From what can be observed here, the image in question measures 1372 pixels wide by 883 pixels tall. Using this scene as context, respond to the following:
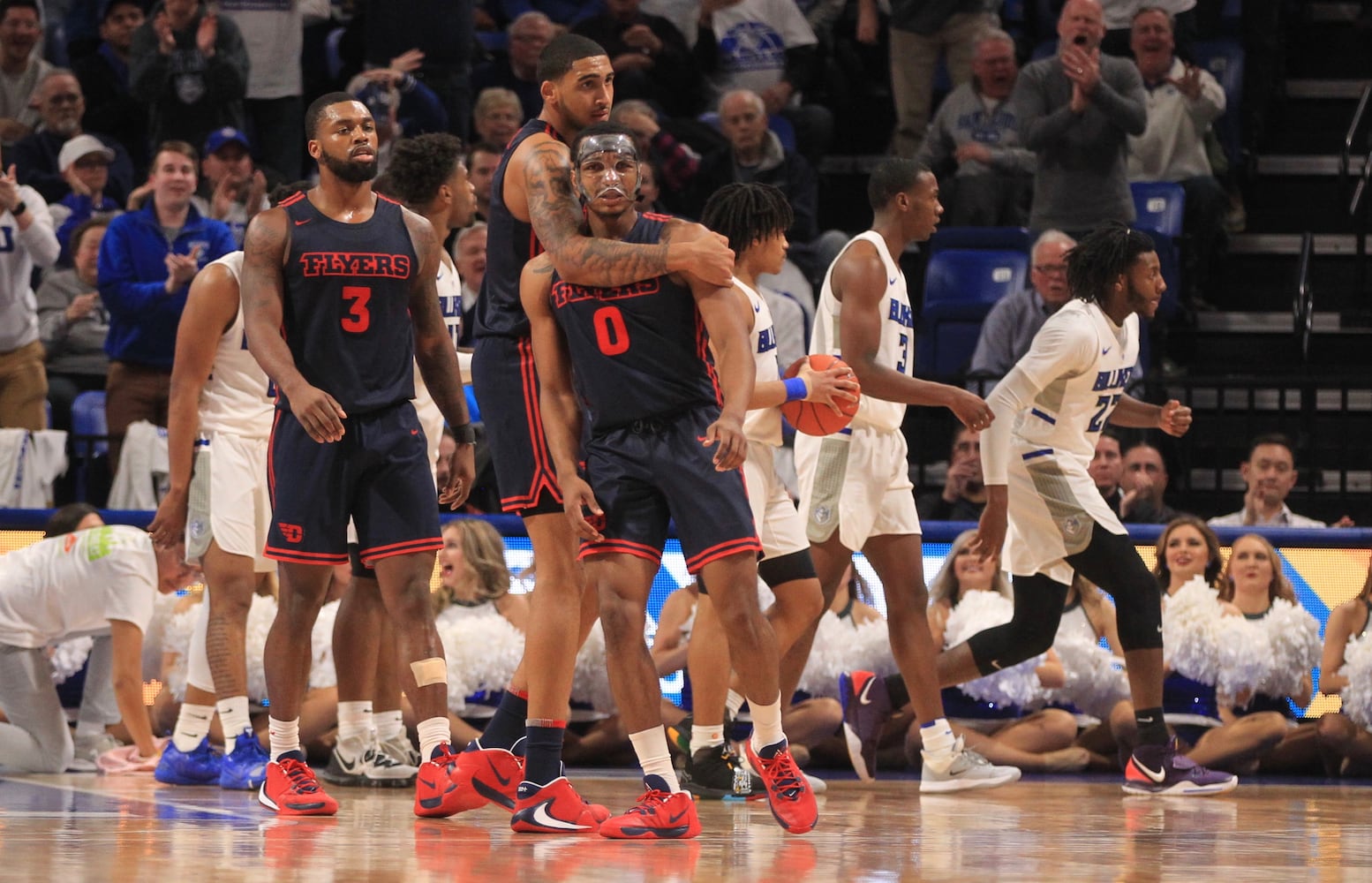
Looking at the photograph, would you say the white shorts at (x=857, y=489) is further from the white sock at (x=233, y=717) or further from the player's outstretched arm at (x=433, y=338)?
the white sock at (x=233, y=717)

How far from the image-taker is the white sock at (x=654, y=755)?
5215mm

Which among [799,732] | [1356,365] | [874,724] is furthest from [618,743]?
[1356,365]

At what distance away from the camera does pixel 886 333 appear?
7.05m

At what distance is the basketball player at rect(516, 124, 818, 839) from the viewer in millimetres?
5207

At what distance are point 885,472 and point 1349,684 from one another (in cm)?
257

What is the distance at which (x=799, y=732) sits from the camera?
8.31 m

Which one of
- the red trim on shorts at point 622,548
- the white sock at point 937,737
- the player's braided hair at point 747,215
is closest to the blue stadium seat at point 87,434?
the player's braided hair at point 747,215

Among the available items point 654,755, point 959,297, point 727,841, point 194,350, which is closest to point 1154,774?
point 727,841

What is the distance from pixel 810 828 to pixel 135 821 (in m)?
2.08

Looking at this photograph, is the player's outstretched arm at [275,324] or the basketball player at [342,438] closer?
the player's outstretched arm at [275,324]

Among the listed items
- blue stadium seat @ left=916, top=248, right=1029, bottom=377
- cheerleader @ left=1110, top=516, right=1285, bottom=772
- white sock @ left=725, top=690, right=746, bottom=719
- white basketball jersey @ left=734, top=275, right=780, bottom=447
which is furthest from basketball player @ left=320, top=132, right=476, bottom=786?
blue stadium seat @ left=916, top=248, right=1029, bottom=377

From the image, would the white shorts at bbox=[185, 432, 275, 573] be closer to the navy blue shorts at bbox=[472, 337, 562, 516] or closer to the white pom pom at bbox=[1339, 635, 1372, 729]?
the navy blue shorts at bbox=[472, 337, 562, 516]

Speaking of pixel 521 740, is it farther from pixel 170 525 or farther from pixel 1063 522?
pixel 1063 522

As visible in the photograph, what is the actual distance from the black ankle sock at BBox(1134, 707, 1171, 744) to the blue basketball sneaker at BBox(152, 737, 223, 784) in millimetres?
3559
